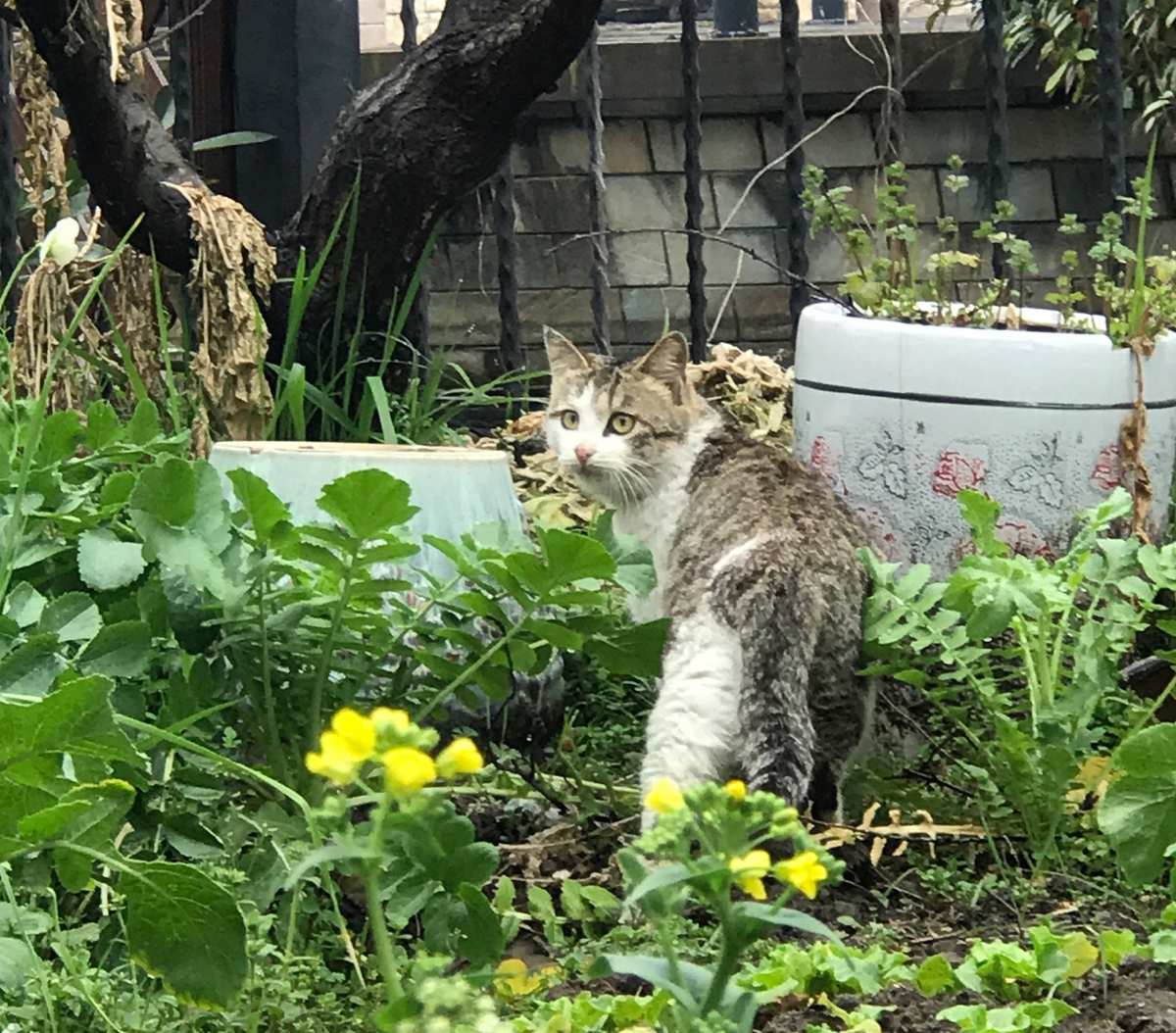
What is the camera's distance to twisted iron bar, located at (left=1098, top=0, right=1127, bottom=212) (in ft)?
10.7

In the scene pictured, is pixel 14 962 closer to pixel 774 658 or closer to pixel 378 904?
pixel 378 904

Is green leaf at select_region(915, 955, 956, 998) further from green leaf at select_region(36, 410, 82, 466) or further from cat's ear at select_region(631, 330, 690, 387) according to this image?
cat's ear at select_region(631, 330, 690, 387)

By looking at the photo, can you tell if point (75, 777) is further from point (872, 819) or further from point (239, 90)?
point (239, 90)

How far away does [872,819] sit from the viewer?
2.15 m

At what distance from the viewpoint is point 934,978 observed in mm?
1437

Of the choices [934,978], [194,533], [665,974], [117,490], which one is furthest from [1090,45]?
[665,974]

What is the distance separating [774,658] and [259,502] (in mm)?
697

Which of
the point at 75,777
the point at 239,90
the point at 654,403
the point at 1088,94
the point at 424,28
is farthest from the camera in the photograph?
the point at 424,28

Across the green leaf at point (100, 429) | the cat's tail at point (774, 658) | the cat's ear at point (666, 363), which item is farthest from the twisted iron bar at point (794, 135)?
the green leaf at point (100, 429)

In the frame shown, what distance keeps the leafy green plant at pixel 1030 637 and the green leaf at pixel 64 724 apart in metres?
0.98

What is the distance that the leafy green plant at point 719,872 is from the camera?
93cm

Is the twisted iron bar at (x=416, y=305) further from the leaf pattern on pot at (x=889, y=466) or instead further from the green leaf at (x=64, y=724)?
the green leaf at (x=64, y=724)

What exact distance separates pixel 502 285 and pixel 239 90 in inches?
28.0

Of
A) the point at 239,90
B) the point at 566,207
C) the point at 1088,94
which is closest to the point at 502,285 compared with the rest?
the point at 239,90
